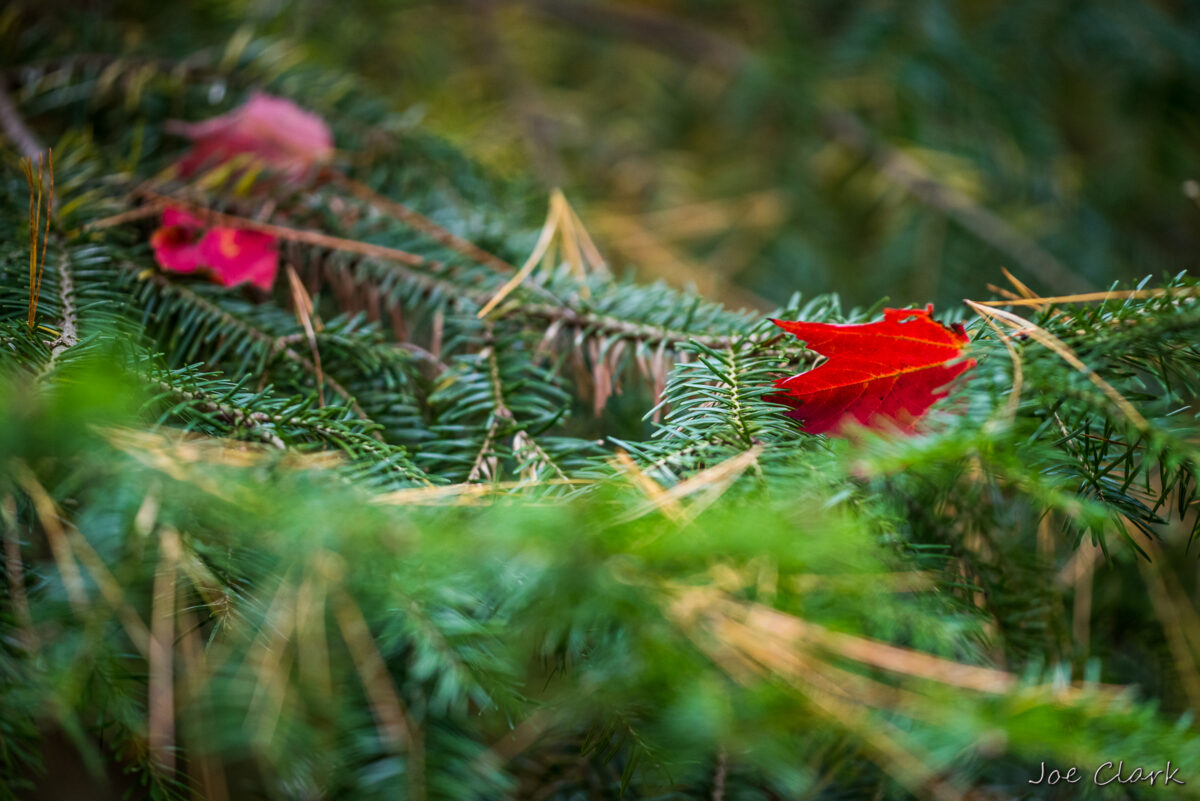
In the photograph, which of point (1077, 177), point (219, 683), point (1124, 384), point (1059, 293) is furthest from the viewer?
point (1077, 177)

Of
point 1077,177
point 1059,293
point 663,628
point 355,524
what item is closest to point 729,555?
point 663,628

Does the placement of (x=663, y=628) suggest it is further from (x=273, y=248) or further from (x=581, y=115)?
(x=581, y=115)

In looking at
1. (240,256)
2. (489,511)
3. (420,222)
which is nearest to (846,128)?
(420,222)

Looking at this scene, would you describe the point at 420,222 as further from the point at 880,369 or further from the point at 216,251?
the point at 880,369

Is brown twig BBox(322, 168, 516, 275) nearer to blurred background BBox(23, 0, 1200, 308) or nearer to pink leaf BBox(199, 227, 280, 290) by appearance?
pink leaf BBox(199, 227, 280, 290)

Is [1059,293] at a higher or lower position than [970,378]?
lower


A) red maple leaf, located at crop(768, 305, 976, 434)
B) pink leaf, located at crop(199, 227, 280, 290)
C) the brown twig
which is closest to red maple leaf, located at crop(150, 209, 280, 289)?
pink leaf, located at crop(199, 227, 280, 290)

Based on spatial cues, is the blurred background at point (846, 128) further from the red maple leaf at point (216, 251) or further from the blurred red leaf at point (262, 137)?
the red maple leaf at point (216, 251)
